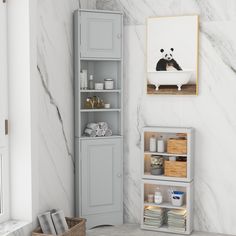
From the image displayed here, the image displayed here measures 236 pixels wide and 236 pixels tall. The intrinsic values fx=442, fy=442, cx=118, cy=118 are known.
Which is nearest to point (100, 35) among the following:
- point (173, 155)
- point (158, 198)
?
point (173, 155)

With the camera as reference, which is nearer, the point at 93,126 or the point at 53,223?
the point at 53,223

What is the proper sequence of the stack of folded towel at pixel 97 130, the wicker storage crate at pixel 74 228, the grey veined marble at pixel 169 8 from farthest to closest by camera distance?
1. the stack of folded towel at pixel 97 130
2. the grey veined marble at pixel 169 8
3. the wicker storage crate at pixel 74 228

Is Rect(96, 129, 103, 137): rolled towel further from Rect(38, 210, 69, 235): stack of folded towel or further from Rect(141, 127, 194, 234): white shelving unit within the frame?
Rect(38, 210, 69, 235): stack of folded towel

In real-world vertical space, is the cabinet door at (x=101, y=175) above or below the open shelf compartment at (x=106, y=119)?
below

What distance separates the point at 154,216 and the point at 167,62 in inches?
54.6

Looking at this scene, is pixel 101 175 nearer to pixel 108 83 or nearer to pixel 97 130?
pixel 97 130

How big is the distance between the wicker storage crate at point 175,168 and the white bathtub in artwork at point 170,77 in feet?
2.19

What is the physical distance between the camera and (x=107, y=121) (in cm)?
421

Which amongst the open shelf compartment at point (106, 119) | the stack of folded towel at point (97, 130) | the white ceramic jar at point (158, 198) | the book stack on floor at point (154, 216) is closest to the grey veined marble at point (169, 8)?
the open shelf compartment at point (106, 119)

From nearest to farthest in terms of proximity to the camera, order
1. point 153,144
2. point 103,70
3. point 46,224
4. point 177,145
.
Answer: point 46,224 → point 177,145 → point 153,144 → point 103,70

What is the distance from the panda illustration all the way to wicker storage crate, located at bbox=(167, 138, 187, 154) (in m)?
0.64

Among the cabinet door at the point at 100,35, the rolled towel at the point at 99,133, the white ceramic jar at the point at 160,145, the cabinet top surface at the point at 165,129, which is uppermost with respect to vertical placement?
the cabinet door at the point at 100,35

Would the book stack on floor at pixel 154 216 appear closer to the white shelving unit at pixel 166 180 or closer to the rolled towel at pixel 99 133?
the white shelving unit at pixel 166 180

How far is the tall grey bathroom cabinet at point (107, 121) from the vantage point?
3916mm
